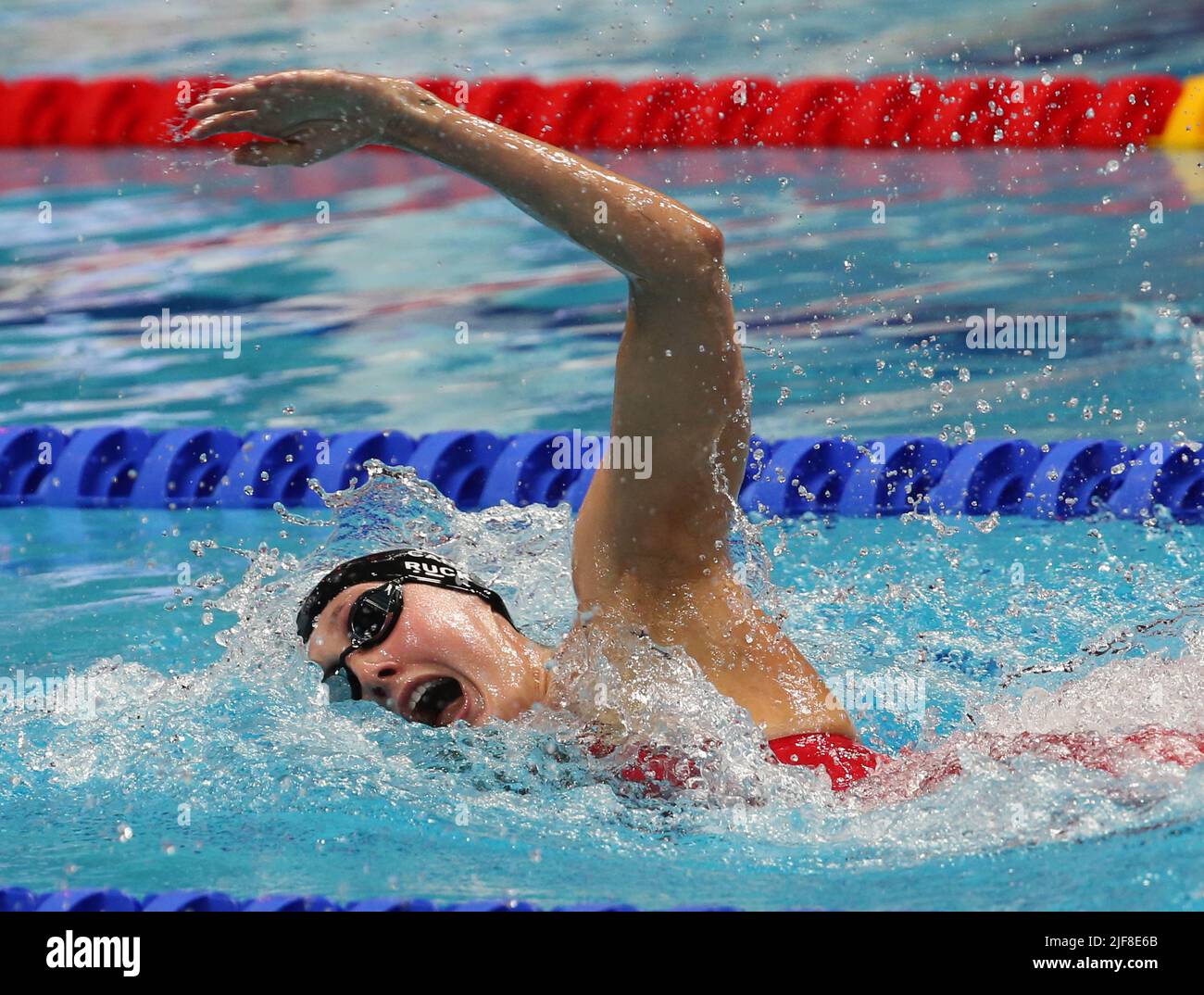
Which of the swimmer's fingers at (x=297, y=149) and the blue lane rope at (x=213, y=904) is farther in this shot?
the blue lane rope at (x=213, y=904)

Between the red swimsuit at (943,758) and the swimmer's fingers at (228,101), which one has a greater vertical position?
the swimmer's fingers at (228,101)

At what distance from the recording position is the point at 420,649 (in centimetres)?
208

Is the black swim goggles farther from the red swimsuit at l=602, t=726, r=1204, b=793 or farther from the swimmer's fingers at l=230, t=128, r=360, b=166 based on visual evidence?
the swimmer's fingers at l=230, t=128, r=360, b=166

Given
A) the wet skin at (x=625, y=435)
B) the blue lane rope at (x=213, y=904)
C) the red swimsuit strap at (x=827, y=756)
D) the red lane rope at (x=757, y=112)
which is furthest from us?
the red lane rope at (x=757, y=112)

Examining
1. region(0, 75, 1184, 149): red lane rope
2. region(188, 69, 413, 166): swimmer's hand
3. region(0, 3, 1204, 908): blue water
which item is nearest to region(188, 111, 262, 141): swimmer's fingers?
region(188, 69, 413, 166): swimmer's hand

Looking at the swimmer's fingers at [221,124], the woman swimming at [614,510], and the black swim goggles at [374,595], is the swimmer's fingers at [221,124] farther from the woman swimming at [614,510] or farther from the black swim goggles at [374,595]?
the black swim goggles at [374,595]

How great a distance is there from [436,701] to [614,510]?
0.36 m

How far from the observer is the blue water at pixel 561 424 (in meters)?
2.07

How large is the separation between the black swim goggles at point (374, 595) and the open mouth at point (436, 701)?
71mm

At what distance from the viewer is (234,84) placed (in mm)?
1657

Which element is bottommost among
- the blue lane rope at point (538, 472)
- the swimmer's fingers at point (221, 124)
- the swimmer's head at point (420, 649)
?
the swimmer's head at point (420, 649)

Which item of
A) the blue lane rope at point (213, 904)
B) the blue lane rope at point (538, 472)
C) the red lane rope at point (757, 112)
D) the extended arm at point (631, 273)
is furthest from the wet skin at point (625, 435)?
the red lane rope at point (757, 112)

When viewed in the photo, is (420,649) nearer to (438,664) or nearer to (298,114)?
(438,664)

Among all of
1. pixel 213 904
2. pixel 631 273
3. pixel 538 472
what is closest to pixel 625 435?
pixel 631 273
